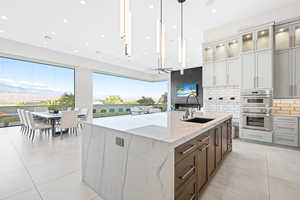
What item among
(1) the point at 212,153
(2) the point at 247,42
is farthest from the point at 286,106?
(1) the point at 212,153

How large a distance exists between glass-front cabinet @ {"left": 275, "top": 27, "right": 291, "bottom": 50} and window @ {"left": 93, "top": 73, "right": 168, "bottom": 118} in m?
6.70

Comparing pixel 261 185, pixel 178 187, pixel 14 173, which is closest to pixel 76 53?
pixel 14 173

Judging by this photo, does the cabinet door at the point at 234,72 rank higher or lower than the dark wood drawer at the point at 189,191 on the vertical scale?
higher

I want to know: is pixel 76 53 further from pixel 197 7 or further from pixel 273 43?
pixel 273 43

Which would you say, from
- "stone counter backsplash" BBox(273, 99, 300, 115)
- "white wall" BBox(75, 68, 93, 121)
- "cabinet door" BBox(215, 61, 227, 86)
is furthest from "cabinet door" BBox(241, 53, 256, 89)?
"white wall" BBox(75, 68, 93, 121)

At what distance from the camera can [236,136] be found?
14.1 ft

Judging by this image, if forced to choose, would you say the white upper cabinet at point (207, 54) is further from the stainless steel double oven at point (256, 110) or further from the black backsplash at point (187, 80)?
the black backsplash at point (187, 80)

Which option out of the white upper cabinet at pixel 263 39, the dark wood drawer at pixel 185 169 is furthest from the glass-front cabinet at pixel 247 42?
the dark wood drawer at pixel 185 169

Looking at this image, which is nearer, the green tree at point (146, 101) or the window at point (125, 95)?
the window at point (125, 95)

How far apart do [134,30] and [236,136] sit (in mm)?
4787

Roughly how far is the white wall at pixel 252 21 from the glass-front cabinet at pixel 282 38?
27 centimetres

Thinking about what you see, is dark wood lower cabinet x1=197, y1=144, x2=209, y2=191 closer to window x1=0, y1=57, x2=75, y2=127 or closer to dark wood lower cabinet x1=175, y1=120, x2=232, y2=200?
dark wood lower cabinet x1=175, y1=120, x2=232, y2=200

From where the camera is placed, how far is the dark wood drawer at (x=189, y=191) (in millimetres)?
1188

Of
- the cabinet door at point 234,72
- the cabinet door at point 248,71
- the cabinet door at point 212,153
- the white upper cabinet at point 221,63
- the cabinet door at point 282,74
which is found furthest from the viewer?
the white upper cabinet at point 221,63
